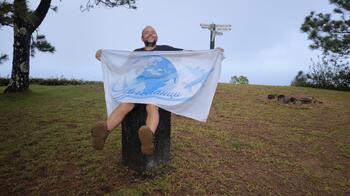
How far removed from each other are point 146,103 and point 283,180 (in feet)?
6.23

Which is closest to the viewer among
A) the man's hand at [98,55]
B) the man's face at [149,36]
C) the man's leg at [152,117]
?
the man's leg at [152,117]

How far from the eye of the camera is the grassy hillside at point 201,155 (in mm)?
3416

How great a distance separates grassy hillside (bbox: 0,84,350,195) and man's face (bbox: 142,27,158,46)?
1553 mm

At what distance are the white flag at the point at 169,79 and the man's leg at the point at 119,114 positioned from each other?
0.24 ft

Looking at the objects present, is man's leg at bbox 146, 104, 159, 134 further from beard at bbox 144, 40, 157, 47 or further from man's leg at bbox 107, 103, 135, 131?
beard at bbox 144, 40, 157, 47

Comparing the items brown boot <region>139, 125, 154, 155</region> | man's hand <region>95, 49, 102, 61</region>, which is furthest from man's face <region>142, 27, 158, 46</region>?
brown boot <region>139, 125, 154, 155</region>

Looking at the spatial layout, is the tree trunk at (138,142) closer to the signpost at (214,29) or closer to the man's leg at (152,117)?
the man's leg at (152,117)

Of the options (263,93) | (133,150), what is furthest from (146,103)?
(263,93)

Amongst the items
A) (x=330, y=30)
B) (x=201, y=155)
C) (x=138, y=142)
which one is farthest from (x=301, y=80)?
(x=138, y=142)

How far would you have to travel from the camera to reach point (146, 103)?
334 centimetres

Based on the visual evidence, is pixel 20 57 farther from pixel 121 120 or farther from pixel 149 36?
pixel 121 120

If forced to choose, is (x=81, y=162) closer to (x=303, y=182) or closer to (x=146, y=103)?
(x=146, y=103)

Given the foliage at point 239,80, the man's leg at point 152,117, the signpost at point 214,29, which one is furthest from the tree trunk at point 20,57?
the foliage at point 239,80

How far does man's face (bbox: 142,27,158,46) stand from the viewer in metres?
3.79
